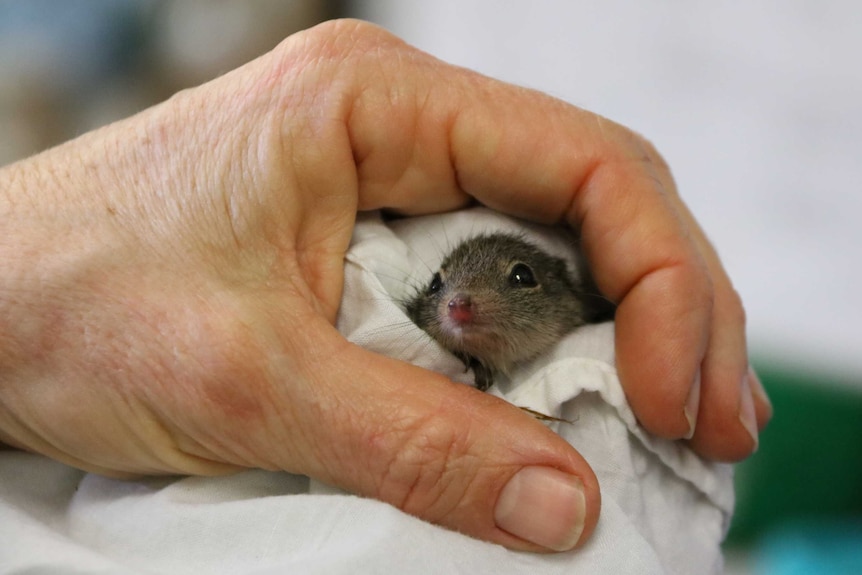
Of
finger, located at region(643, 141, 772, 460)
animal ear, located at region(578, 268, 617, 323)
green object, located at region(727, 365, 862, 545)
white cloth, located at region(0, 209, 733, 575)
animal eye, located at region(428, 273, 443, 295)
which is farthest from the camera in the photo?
green object, located at region(727, 365, 862, 545)

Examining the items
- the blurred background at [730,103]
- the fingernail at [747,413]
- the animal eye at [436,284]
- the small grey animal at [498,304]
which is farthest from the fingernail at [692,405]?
the blurred background at [730,103]

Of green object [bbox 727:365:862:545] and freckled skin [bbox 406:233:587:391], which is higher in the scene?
freckled skin [bbox 406:233:587:391]

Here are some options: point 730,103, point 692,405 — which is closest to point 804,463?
point 730,103

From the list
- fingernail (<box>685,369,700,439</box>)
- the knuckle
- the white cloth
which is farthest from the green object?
the knuckle

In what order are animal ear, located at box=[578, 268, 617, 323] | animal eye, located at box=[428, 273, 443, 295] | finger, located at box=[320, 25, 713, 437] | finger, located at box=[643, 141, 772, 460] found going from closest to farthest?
finger, located at box=[320, 25, 713, 437] → finger, located at box=[643, 141, 772, 460] → animal eye, located at box=[428, 273, 443, 295] → animal ear, located at box=[578, 268, 617, 323]

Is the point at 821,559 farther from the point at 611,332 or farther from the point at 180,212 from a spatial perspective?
the point at 180,212

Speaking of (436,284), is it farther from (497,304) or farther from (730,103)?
(730,103)

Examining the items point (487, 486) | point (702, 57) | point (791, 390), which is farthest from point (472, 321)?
point (702, 57)

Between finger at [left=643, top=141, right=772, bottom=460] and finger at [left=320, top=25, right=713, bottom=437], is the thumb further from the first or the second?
finger at [left=643, top=141, right=772, bottom=460]
